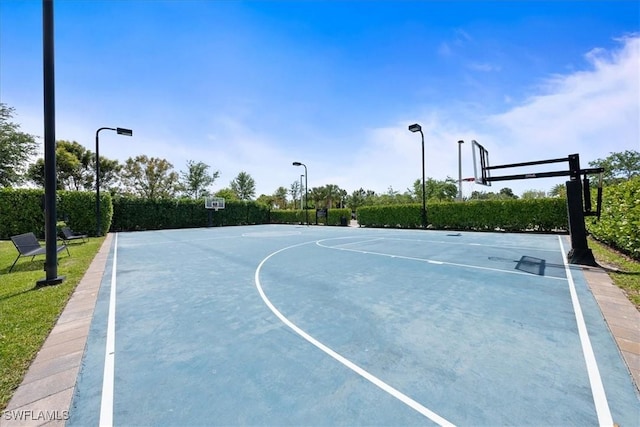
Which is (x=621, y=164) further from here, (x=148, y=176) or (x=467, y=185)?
(x=148, y=176)

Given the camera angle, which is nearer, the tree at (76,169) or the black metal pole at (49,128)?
the black metal pole at (49,128)

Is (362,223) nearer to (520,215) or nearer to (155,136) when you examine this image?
(520,215)

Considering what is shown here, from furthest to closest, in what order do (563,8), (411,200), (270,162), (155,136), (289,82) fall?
1. (411,200)
2. (270,162)
3. (155,136)
4. (289,82)
5. (563,8)

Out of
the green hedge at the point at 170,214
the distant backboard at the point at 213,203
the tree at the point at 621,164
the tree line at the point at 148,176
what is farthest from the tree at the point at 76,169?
the tree at the point at 621,164

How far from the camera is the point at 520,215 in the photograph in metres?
16.1

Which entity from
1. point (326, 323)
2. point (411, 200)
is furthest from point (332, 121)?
point (411, 200)

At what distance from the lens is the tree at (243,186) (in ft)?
182

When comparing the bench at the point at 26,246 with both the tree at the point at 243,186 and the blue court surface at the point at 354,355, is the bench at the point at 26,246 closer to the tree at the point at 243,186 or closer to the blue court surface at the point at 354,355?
the blue court surface at the point at 354,355

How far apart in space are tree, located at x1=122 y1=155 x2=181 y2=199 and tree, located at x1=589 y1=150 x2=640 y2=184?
72338 mm

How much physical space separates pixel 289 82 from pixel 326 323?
12.6 meters

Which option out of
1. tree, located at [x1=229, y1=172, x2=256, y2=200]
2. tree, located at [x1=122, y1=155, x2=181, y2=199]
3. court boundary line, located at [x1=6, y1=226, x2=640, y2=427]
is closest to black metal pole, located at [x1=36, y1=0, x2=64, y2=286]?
court boundary line, located at [x1=6, y1=226, x2=640, y2=427]

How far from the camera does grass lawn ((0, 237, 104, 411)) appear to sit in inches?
98.5

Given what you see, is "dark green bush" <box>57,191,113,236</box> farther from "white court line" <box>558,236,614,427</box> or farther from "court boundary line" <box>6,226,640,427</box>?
"white court line" <box>558,236,614,427</box>

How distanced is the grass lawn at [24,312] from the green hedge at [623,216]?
11.7 m
